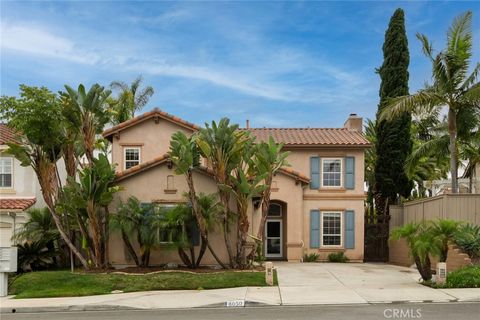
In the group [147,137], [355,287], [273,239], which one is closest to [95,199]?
[147,137]

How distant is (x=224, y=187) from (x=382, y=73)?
41.9 feet

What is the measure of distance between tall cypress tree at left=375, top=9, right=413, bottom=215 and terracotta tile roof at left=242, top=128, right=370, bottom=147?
4.52 feet

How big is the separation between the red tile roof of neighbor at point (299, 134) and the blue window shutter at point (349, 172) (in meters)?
0.78

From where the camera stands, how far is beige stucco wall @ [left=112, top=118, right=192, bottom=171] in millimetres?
24312

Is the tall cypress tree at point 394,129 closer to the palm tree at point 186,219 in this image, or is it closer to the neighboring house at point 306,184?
the neighboring house at point 306,184

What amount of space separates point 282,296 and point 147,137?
1205cm

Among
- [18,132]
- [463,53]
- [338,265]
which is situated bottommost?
[338,265]

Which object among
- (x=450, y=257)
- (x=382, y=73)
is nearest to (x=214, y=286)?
(x=450, y=257)

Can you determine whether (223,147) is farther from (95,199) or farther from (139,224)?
(95,199)

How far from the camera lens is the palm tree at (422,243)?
50.9 feet

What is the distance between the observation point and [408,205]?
24219 mm

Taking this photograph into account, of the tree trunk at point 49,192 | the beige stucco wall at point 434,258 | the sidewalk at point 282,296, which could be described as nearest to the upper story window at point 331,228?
the beige stucco wall at point 434,258

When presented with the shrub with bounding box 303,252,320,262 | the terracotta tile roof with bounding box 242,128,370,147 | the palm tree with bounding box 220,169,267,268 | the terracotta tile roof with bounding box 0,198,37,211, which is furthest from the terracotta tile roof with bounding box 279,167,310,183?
the terracotta tile roof with bounding box 0,198,37,211

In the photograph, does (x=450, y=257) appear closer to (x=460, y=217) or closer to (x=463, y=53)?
(x=460, y=217)
